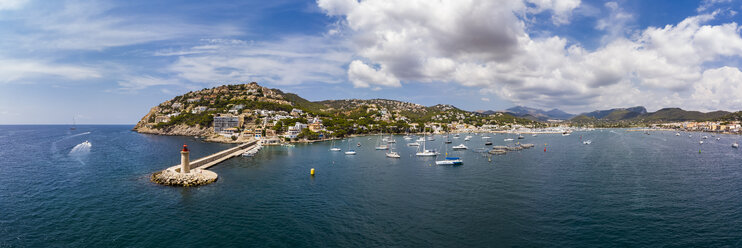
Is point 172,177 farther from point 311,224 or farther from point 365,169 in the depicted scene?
point 365,169

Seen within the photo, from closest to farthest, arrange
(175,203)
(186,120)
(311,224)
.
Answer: (311,224) < (175,203) < (186,120)

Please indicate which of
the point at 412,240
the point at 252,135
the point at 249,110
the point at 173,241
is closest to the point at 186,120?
the point at 249,110

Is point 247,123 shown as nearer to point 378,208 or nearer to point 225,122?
point 225,122

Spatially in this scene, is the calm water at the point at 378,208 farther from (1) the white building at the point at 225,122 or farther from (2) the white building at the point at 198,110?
(2) the white building at the point at 198,110

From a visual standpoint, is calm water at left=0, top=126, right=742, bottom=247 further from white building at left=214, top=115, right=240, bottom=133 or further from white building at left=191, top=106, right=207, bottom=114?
white building at left=191, top=106, right=207, bottom=114

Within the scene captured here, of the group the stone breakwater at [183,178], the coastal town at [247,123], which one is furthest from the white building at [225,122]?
the stone breakwater at [183,178]

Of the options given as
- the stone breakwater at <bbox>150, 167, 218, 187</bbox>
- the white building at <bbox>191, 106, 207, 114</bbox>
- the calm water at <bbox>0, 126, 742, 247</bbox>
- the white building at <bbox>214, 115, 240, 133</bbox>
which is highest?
the white building at <bbox>191, 106, 207, 114</bbox>

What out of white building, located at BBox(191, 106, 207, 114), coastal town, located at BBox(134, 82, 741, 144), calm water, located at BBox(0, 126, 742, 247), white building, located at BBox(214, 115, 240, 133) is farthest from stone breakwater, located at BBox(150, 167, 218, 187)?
white building, located at BBox(191, 106, 207, 114)
